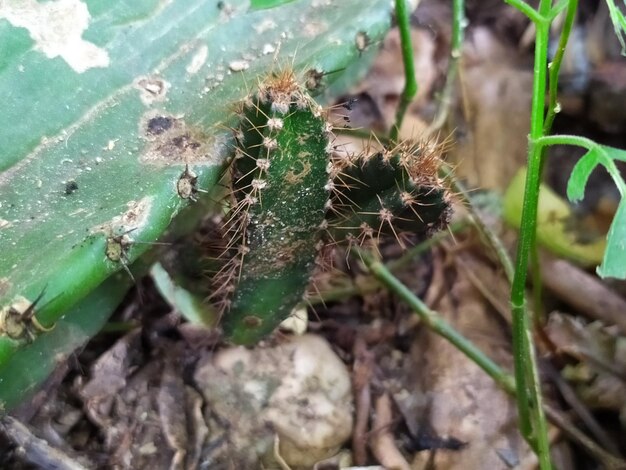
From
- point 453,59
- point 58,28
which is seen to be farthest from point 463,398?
point 58,28

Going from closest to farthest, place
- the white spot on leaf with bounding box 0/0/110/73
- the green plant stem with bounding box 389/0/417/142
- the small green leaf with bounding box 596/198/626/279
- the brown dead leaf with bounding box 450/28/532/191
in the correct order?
the small green leaf with bounding box 596/198/626/279 → the white spot on leaf with bounding box 0/0/110/73 → the green plant stem with bounding box 389/0/417/142 → the brown dead leaf with bounding box 450/28/532/191

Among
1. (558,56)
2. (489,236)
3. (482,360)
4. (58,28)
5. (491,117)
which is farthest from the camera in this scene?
(491,117)

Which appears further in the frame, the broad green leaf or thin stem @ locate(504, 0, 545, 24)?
thin stem @ locate(504, 0, 545, 24)

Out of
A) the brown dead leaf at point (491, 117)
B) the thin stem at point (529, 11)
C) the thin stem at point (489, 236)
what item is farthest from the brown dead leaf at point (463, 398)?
the thin stem at point (529, 11)

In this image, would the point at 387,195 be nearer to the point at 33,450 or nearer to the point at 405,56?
the point at 405,56

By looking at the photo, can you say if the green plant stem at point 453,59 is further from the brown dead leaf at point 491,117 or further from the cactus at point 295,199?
the cactus at point 295,199

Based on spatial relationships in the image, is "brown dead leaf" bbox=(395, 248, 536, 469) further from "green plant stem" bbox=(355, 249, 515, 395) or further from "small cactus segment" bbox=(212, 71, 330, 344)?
"small cactus segment" bbox=(212, 71, 330, 344)

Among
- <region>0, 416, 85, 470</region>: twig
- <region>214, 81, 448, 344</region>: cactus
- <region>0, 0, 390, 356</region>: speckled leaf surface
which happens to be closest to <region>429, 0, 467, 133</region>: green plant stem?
<region>0, 0, 390, 356</region>: speckled leaf surface
